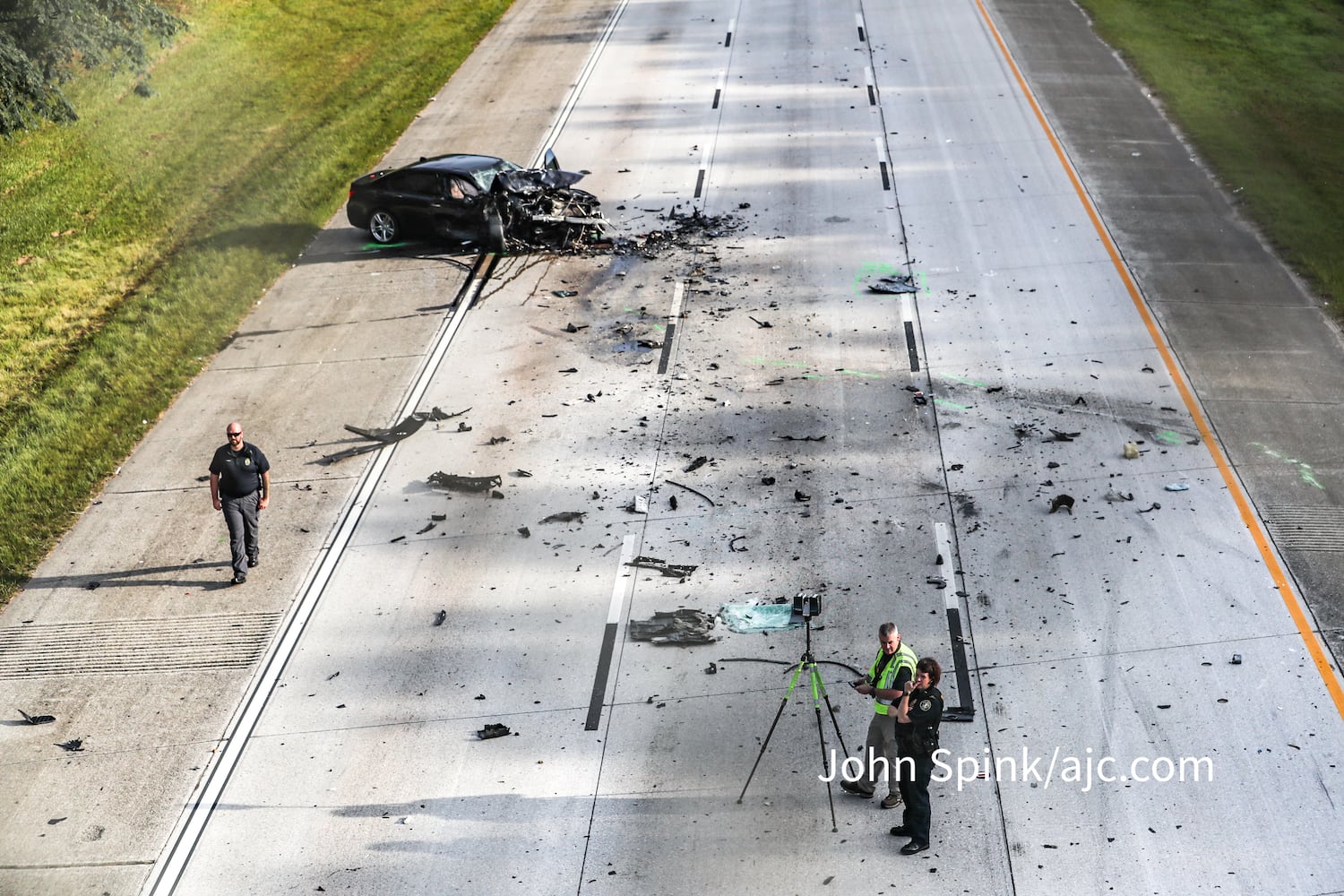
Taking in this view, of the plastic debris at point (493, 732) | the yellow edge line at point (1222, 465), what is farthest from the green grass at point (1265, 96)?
the plastic debris at point (493, 732)

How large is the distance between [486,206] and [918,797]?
46.6 feet

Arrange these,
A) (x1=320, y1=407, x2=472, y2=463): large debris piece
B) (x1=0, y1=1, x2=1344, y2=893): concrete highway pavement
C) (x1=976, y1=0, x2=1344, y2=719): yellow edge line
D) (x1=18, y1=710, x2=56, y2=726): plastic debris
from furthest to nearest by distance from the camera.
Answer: (x1=320, y1=407, x2=472, y2=463): large debris piece, (x1=18, y1=710, x2=56, y2=726): plastic debris, (x1=976, y1=0, x2=1344, y2=719): yellow edge line, (x1=0, y1=1, x2=1344, y2=893): concrete highway pavement

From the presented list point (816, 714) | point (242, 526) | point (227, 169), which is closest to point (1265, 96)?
point (227, 169)

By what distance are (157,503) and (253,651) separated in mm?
3679

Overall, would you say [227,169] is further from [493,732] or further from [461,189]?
Answer: [493,732]

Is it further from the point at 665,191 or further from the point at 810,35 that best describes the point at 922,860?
the point at 810,35

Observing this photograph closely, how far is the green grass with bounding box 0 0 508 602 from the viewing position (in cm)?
1706

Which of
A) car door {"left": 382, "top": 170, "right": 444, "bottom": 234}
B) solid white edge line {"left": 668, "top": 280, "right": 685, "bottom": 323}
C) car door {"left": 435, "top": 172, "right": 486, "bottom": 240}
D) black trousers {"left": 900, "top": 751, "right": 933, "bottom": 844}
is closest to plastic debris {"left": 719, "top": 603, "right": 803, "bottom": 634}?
black trousers {"left": 900, "top": 751, "right": 933, "bottom": 844}

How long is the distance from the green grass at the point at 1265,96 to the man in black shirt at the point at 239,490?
14.6 m

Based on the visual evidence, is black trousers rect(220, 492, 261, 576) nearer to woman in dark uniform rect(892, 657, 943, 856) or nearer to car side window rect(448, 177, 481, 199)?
woman in dark uniform rect(892, 657, 943, 856)

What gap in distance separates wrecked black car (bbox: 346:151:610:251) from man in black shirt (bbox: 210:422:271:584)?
28.4 feet

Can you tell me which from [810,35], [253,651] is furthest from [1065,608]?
[810,35]

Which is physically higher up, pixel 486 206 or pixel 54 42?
pixel 54 42

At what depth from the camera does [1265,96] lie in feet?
88.8
